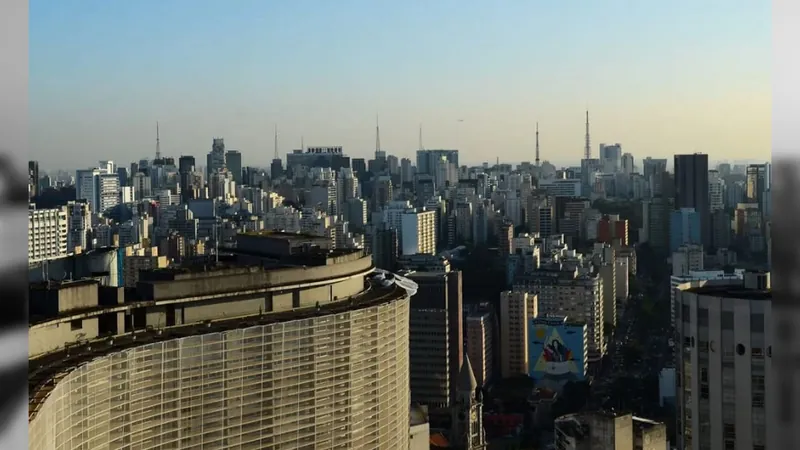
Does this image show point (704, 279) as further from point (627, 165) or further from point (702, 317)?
point (627, 165)

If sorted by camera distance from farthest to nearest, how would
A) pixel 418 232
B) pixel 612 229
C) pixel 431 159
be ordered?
pixel 431 159, pixel 418 232, pixel 612 229

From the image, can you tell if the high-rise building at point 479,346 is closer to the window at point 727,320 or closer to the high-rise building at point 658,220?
the high-rise building at point 658,220

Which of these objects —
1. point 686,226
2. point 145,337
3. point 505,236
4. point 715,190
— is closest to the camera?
point 145,337

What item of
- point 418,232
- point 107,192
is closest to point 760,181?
point 107,192

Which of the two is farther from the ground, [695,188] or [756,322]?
[695,188]

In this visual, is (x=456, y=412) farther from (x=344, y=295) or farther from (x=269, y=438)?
(x=269, y=438)

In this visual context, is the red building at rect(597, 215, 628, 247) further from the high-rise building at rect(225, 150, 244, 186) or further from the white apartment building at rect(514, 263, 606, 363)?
the high-rise building at rect(225, 150, 244, 186)
